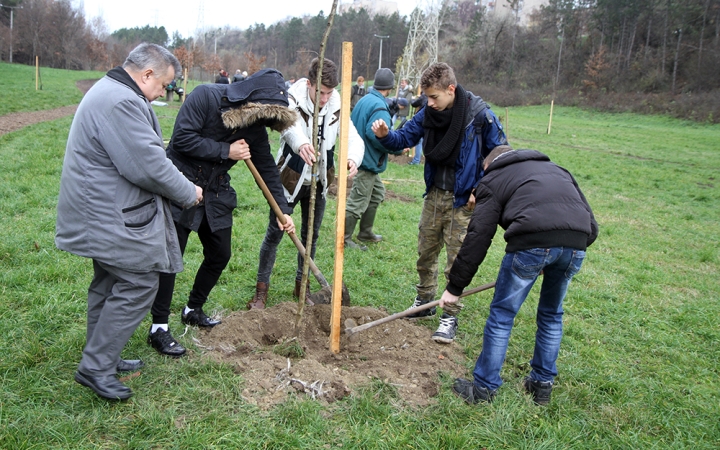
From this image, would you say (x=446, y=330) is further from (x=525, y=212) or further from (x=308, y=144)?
(x=308, y=144)

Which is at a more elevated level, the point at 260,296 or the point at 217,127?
the point at 217,127

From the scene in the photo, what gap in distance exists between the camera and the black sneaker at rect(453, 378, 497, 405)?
10.8ft

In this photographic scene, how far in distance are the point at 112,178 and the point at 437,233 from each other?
8.71ft

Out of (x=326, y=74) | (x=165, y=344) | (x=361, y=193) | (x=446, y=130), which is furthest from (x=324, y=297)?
(x=361, y=193)

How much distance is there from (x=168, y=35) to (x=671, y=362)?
88.1m

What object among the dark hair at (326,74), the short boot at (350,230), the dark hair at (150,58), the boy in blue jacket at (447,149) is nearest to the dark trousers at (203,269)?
the dark hair at (150,58)

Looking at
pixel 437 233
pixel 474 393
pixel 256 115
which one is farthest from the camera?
pixel 437 233

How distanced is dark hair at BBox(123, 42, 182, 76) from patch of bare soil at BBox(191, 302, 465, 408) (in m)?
A: 1.91

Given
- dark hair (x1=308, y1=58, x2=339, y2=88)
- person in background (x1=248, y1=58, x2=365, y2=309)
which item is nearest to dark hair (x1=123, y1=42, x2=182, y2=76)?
person in background (x1=248, y1=58, x2=365, y2=309)

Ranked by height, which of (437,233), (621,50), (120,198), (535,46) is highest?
(535,46)

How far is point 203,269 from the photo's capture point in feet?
13.1

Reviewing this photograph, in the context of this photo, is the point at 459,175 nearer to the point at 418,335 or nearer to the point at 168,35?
the point at 418,335

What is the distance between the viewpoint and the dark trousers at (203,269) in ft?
11.8

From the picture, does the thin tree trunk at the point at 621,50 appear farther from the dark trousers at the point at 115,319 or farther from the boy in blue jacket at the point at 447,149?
→ the dark trousers at the point at 115,319
